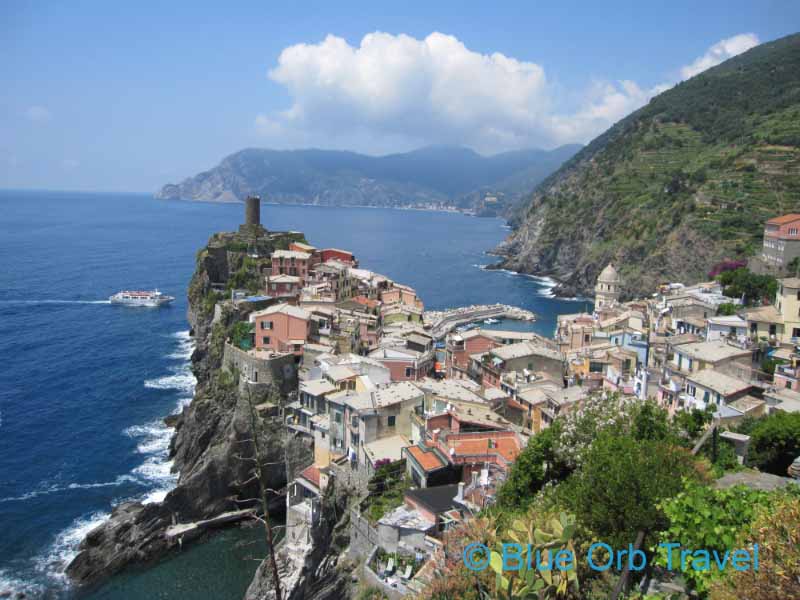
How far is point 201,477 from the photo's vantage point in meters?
33.1

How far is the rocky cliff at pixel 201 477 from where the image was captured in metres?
29.5

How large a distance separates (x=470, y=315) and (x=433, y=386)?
4614 cm

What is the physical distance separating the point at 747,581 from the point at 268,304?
41.5m

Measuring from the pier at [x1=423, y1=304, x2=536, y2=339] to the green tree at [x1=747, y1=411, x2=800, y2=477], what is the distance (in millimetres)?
46410

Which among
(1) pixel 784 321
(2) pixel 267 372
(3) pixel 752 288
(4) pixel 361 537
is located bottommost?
(4) pixel 361 537

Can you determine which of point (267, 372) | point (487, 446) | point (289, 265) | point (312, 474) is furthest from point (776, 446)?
point (289, 265)

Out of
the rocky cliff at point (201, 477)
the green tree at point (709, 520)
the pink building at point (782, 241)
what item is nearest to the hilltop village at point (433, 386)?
the rocky cliff at point (201, 477)

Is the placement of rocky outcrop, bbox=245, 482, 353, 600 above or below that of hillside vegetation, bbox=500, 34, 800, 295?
below

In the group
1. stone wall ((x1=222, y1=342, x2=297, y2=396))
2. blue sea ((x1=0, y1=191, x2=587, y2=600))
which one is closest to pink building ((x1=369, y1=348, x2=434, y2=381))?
stone wall ((x1=222, y1=342, x2=297, y2=396))

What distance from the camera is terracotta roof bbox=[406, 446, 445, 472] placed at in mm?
23234

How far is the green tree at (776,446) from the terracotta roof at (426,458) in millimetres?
10581

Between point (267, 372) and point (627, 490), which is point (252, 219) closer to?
point (267, 372)

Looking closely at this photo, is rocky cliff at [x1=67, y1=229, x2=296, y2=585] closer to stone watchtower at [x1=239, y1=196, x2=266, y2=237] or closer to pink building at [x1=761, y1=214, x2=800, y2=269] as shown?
stone watchtower at [x1=239, y1=196, x2=266, y2=237]

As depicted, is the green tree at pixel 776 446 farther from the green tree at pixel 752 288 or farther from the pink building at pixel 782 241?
the pink building at pixel 782 241
